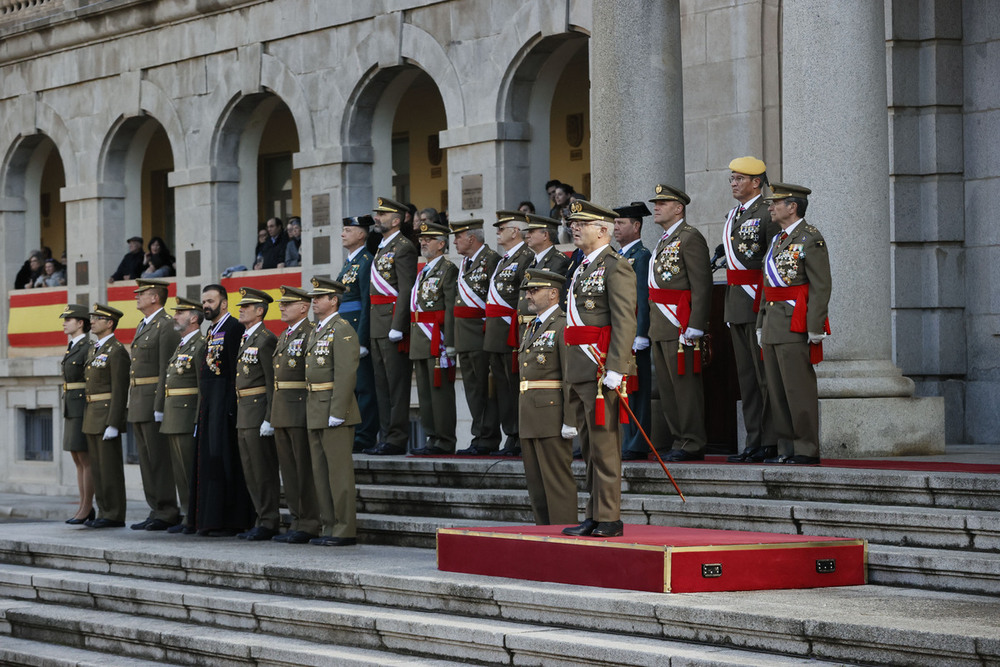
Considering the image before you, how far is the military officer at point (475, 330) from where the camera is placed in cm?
1267

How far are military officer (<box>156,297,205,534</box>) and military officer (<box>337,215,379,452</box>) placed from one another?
1.31 metres

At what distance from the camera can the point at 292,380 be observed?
1167 cm

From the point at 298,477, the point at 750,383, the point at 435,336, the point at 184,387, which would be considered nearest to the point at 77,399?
the point at 184,387

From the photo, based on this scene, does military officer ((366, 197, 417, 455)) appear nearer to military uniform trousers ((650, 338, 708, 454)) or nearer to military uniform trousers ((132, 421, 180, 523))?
military uniform trousers ((132, 421, 180, 523))

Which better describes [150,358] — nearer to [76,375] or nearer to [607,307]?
[76,375]

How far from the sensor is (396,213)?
13.3 metres

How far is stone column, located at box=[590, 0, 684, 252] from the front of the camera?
13062 millimetres

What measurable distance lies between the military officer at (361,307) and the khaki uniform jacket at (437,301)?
24.8 inches

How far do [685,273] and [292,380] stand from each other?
2.93 metres

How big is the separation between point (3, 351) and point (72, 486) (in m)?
2.94

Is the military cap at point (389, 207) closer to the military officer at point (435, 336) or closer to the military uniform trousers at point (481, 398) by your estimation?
the military officer at point (435, 336)

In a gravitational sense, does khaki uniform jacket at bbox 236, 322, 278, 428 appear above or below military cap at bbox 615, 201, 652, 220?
below

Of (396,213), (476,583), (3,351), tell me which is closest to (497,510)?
(476,583)

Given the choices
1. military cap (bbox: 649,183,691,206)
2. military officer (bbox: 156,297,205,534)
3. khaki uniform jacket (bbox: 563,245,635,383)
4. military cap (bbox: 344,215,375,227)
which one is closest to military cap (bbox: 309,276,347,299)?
military officer (bbox: 156,297,205,534)
